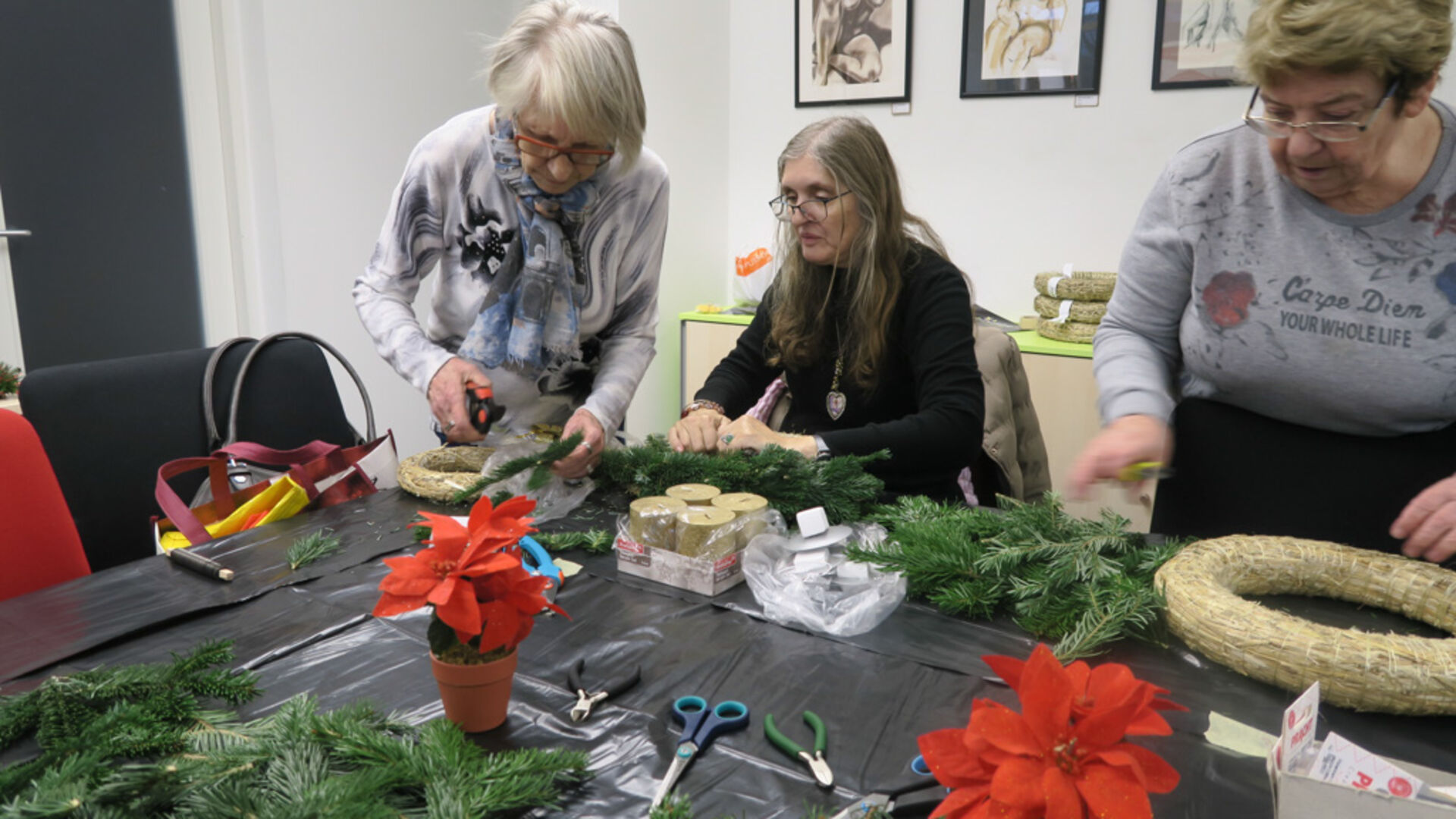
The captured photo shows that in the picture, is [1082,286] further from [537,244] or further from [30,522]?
[30,522]

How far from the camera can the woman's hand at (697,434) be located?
67.9 inches

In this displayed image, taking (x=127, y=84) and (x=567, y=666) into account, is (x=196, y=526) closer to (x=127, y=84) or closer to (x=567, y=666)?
(x=567, y=666)

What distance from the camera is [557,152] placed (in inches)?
63.6

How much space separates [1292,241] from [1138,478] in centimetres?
45

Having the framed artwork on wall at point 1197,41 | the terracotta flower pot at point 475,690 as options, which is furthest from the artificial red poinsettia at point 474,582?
the framed artwork on wall at point 1197,41

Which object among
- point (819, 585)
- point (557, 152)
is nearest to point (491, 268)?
point (557, 152)

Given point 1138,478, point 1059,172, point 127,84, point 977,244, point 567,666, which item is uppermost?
point 127,84

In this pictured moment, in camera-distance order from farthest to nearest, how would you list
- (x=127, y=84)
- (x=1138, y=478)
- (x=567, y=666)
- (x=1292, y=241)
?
(x=127, y=84) → (x=1292, y=241) → (x=1138, y=478) → (x=567, y=666)

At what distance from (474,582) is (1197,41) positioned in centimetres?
333

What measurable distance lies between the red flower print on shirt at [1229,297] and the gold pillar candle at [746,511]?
30.3 inches

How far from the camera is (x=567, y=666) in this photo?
1000 millimetres

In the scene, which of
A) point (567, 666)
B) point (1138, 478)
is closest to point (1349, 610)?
point (1138, 478)

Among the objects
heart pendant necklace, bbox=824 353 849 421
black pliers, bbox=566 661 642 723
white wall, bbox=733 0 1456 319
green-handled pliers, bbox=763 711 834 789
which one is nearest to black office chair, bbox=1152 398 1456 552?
heart pendant necklace, bbox=824 353 849 421

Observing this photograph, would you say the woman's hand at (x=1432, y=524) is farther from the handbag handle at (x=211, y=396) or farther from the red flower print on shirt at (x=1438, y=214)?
the handbag handle at (x=211, y=396)
